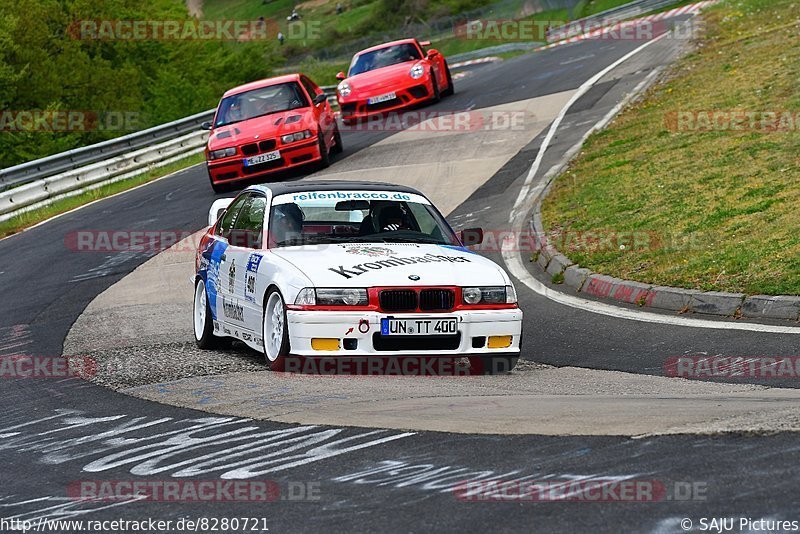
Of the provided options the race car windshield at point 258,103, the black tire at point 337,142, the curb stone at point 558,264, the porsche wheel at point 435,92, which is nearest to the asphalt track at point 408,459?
the curb stone at point 558,264

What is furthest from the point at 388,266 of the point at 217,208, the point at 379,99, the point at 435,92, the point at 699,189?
the point at 435,92

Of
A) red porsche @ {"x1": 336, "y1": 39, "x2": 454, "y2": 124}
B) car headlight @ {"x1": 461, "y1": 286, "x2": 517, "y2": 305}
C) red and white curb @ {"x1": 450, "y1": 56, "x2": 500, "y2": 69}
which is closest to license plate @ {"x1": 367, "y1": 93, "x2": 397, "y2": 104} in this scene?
red porsche @ {"x1": 336, "y1": 39, "x2": 454, "y2": 124}

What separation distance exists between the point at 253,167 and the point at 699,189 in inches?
349

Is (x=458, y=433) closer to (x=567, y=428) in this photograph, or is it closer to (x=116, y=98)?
(x=567, y=428)

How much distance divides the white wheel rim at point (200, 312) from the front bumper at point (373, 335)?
7.70 ft

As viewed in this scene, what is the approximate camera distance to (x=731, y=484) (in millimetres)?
4957

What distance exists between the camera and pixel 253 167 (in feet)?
70.2

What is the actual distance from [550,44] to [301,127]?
30.0m

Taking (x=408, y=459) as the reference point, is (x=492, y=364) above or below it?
below

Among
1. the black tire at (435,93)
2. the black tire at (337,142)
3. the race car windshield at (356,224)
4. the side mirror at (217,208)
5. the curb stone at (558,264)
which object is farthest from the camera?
the black tire at (435,93)

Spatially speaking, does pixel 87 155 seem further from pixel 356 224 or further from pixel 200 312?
pixel 356 224

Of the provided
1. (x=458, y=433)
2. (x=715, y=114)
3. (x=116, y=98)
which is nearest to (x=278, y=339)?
(x=458, y=433)

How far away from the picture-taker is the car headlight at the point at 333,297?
8.62 metres

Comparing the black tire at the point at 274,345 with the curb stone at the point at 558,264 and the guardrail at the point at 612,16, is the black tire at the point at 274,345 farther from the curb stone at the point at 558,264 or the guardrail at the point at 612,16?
the guardrail at the point at 612,16
